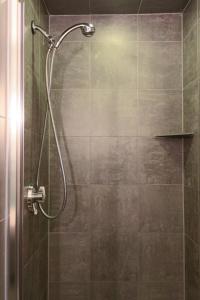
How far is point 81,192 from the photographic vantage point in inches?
79.9

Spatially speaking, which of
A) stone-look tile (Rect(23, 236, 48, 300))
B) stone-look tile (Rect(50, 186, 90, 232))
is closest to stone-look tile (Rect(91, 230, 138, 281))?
stone-look tile (Rect(50, 186, 90, 232))

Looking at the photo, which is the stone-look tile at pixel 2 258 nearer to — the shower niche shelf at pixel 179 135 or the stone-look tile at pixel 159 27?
the shower niche shelf at pixel 179 135

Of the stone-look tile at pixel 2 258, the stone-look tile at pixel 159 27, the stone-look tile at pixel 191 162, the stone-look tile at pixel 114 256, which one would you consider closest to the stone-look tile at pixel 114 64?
the stone-look tile at pixel 159 27

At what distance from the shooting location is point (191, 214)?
188 centimetres

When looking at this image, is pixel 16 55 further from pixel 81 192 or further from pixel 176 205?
pixel 176 205

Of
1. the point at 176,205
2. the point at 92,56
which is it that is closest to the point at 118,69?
the point at 92,56

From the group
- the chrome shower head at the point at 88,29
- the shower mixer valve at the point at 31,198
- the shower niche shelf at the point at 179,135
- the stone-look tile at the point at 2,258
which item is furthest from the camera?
the shower niche shelf at the point at 179,135

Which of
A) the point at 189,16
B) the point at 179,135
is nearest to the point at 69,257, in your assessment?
the point at 179,135

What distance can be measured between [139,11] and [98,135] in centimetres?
86

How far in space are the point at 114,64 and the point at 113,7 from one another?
1.16 ft

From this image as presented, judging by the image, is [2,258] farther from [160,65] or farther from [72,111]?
[160,65]

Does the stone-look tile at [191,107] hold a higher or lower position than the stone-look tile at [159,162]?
higher

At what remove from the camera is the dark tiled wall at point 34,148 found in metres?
1.43

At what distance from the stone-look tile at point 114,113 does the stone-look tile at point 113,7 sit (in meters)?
0.52
